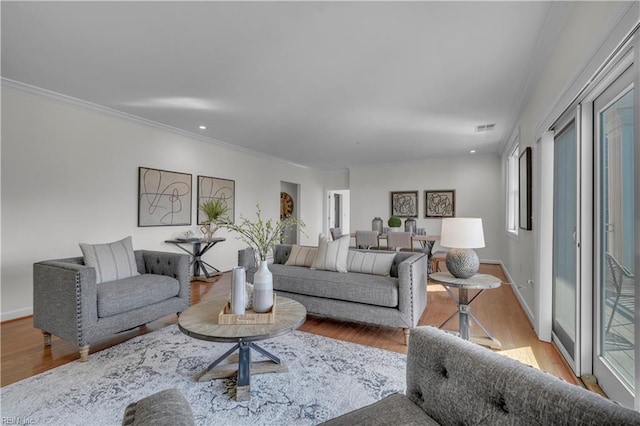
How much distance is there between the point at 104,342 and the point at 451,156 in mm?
7278

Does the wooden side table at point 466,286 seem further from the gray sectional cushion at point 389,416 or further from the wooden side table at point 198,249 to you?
the wooden side table at point 198,249

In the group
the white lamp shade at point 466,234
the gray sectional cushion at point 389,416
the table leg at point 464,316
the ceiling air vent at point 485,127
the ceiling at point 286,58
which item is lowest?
the table leg at point 464,316

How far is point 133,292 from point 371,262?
2.30 meters

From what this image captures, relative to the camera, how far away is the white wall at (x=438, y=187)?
23.1 feet

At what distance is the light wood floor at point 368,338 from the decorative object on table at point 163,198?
1616mm

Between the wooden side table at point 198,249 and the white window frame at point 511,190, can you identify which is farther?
the white window frame at point 511,190

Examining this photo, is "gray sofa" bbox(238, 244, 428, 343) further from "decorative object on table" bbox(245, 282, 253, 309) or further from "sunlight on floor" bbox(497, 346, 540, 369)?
"decorative object on table" bbox(245, 282, 253, 309)

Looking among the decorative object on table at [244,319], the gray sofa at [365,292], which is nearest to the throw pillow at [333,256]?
the gray sofa at [365,292]

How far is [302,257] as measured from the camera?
3.68m

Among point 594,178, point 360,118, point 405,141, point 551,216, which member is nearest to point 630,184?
point 594,178

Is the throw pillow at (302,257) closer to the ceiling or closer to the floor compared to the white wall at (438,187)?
closer to the floor

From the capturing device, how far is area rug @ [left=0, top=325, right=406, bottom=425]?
173 cm

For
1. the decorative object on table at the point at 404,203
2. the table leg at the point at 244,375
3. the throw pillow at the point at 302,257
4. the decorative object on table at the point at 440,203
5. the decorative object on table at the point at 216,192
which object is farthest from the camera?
the decorative object on table at the point at 404,203

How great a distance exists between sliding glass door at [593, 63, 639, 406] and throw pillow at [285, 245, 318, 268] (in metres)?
2.52
